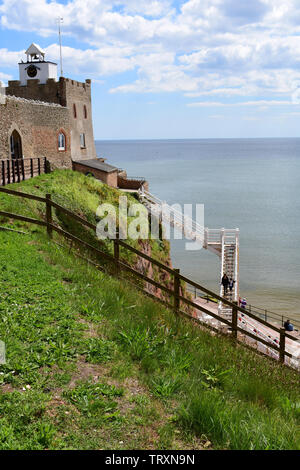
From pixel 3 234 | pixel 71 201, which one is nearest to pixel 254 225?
pixel 71 201

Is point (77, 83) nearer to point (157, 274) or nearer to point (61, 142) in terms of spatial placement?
point (61, 142)

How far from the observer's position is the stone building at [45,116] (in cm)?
2636

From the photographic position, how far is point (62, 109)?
108 feet

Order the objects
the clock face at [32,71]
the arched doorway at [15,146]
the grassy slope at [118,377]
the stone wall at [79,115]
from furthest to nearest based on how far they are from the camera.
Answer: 1. the clock face at [32,71]
2. the stone wall at [79,115]
3. the arched doorway at [15,146]
4. the grassy slope at [118,377]

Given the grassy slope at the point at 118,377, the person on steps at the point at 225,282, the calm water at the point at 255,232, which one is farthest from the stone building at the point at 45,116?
the grassy slope at the point at 118,377

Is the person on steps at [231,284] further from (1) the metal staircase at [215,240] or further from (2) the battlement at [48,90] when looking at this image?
(2) the battlement at [48,90]

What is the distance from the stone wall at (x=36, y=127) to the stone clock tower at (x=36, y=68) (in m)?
5.58

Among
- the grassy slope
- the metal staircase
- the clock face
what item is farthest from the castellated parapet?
the grassy slope

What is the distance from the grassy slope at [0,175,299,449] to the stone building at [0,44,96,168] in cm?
1792

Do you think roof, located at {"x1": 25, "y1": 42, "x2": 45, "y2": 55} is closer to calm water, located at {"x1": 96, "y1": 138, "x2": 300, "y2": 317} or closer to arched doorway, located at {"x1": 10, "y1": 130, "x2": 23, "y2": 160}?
arched doorway, located at {"x1": 10, "y1": 130, "x2": 23, "y2": 160}

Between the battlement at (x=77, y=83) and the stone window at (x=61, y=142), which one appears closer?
the stone window at (x=61, y=142)

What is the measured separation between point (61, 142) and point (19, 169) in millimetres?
9899
